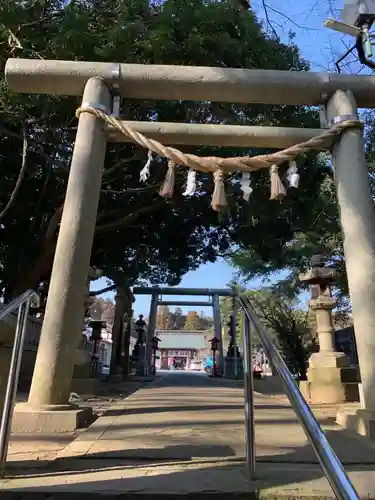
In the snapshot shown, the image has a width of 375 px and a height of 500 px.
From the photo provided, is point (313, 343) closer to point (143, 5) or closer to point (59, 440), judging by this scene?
point (143, 5)

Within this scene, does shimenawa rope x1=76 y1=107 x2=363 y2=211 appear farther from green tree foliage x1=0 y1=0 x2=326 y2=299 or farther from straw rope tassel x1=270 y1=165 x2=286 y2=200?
green tree foliage x1=0 y1=0 x2=326 y2=299

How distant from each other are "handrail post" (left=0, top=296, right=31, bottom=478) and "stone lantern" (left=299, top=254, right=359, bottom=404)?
17.7 ft

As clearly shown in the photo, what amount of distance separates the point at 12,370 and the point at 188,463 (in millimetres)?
984

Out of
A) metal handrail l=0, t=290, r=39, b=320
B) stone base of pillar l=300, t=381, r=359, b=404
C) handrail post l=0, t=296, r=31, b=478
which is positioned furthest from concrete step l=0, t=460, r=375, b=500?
stone base of pillar l=300, t=381, r=359, b=404

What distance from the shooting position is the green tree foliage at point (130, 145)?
21.6ft

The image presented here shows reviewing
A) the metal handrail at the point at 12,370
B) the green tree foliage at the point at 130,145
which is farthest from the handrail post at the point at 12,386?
the green tree foliage at the point at 130,145

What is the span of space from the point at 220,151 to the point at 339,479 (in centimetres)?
686

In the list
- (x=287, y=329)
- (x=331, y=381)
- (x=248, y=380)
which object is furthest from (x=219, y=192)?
(x=287, y=329)

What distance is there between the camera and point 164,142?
4000mm

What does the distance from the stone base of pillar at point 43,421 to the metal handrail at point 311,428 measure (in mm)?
1711

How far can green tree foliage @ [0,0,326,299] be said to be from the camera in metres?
6.57

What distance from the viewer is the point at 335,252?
454 inches

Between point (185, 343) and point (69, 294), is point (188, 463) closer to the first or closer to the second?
point (69, 294)

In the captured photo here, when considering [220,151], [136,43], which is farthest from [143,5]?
[220,151]
